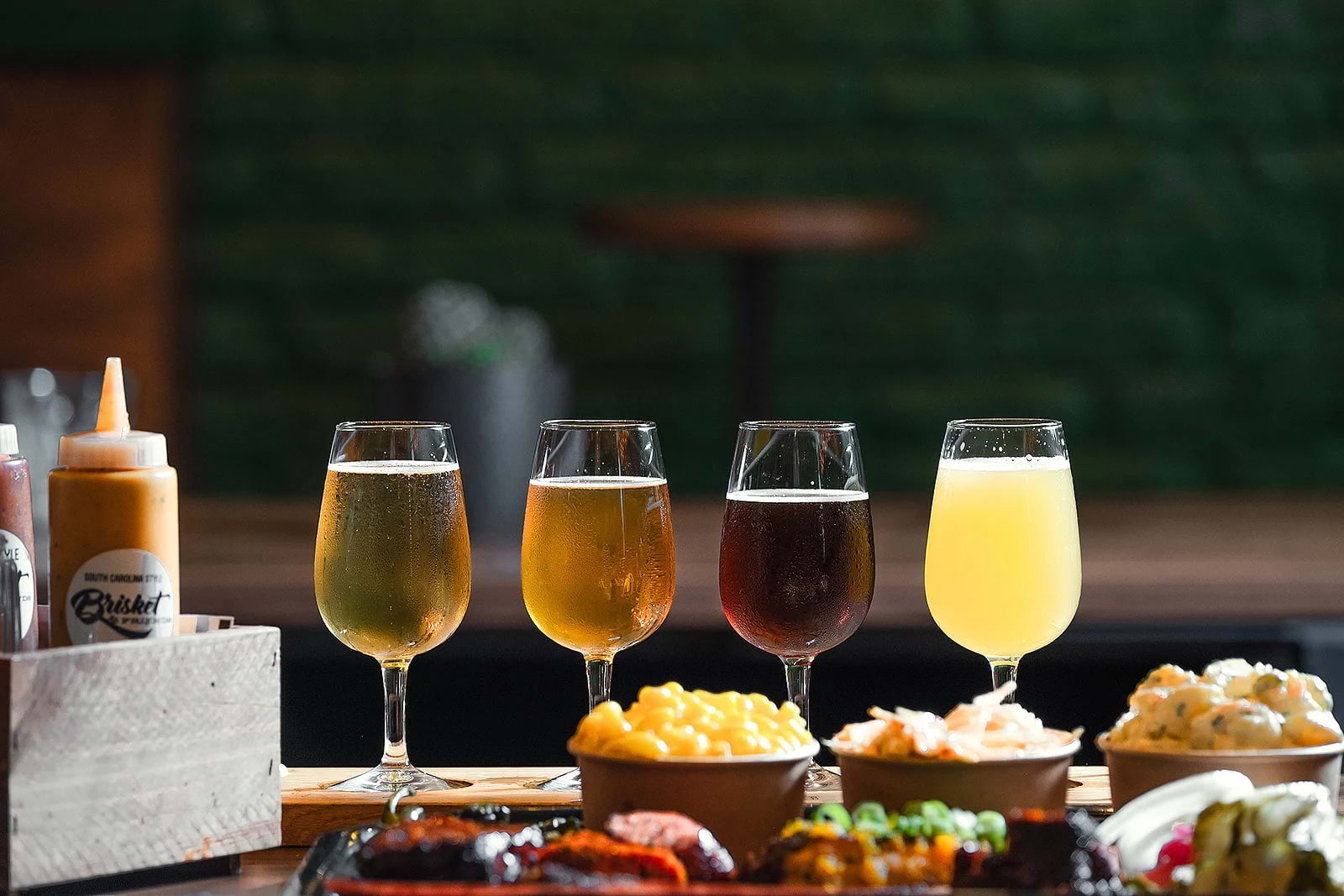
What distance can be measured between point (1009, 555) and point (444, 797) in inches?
17.2

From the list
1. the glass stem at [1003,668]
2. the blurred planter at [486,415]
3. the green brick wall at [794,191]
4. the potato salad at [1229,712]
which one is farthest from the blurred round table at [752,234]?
the potato salad at [1229,712]

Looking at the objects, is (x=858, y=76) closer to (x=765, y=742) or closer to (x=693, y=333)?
(x=693, y=333)

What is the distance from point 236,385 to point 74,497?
397 cm

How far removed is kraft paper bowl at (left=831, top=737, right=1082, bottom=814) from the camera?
3.11 ft

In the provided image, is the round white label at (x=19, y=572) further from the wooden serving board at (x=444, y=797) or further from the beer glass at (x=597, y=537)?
the beer glass at (x=597, y=537)

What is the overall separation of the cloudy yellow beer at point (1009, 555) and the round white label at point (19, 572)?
63 cm

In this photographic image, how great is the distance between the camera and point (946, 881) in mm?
839

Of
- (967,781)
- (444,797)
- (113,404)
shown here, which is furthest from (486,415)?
(967,781)

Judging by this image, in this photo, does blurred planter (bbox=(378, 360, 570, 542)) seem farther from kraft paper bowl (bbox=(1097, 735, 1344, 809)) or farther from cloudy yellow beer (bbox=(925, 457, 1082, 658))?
kraft paper bowl (bbox=(1097, 735, 1344, 809))

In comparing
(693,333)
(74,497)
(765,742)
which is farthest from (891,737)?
(693,333)

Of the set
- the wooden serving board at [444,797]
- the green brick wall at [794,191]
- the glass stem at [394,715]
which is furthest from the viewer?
the green brick wall at [794,191]

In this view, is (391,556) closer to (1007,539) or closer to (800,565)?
(800,565)

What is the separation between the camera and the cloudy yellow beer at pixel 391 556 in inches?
45.4

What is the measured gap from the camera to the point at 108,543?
37.5 inches
